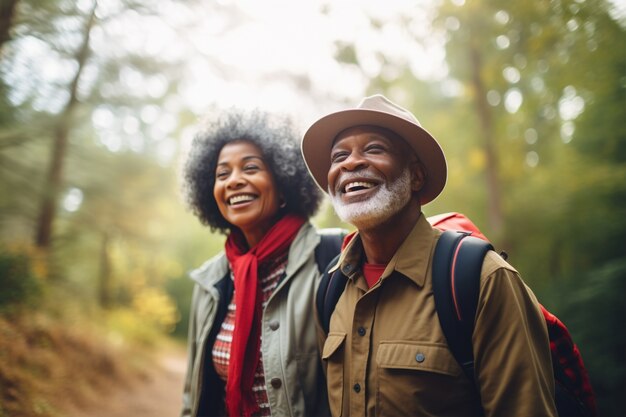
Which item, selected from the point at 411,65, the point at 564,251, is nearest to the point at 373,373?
the point at 564,251

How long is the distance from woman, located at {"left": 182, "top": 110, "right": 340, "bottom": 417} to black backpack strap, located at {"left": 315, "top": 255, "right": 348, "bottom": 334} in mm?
169

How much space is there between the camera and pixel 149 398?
7559mm

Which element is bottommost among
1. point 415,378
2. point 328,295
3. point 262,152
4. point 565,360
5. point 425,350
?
point 565,360

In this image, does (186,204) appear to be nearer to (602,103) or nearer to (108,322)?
(602,103)

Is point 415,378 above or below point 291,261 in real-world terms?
below

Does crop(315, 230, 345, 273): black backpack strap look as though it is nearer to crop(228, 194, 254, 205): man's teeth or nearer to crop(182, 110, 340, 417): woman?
crop(182, 110, 340, 417): woman

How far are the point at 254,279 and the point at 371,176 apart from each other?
42.4 inches

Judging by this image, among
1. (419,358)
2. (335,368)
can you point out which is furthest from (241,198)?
(419,358)

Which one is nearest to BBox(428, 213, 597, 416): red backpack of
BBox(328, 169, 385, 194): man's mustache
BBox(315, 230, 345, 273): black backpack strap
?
BBox(328, 169, 385, 194): man's mustache

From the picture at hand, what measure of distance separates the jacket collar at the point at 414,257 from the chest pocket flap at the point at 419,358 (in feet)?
0.90

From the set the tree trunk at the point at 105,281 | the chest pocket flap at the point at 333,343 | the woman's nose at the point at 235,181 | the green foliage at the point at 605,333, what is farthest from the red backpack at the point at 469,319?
the tree trunk at the point at 105,281

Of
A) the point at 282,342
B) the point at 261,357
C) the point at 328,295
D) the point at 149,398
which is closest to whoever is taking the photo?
the point at 328,295

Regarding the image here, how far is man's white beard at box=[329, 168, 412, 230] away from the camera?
6.50 feet

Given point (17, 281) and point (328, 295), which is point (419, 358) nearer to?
point (328, 295)
